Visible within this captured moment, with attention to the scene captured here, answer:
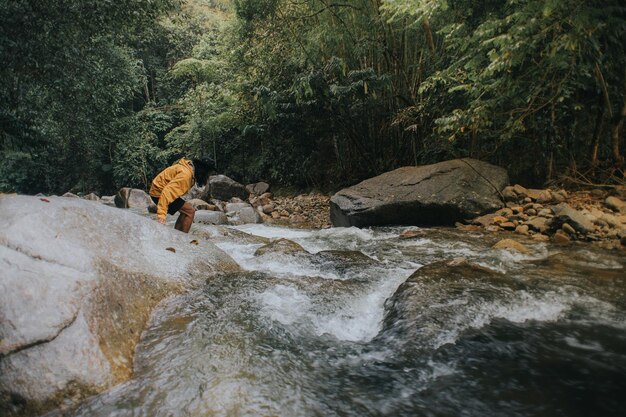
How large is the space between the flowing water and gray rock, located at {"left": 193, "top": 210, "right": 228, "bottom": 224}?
212 inches

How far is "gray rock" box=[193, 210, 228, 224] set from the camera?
9073 millimetres

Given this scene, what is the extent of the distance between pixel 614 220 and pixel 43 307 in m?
6.69

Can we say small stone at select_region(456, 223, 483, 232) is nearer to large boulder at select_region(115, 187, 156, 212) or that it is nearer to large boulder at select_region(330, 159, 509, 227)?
large boulder at select_region(330, 159, 509, 227)

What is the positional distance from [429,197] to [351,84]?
394cm

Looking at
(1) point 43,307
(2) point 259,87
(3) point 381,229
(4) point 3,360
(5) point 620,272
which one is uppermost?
(2) point 259,87

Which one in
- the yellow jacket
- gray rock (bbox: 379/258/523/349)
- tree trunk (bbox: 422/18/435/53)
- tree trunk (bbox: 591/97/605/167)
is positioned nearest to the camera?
gray rock (bbox: 379/258/523/349)

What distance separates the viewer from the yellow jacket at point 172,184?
186 inches

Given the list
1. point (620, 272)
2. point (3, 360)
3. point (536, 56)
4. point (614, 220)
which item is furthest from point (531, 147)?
point (3, 360)

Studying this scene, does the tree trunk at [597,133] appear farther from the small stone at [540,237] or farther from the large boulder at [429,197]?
the small stone at [540,237]

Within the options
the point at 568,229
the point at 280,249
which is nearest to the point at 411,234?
the point at 568,229

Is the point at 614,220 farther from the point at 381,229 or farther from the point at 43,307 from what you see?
the point at 43,307

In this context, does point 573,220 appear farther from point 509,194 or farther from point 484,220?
point 509,194

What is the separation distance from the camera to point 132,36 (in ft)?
33.9

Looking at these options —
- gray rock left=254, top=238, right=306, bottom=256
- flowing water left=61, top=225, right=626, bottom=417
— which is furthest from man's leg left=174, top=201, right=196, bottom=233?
flowing water left=61, top=225, right=626, bottom=417
